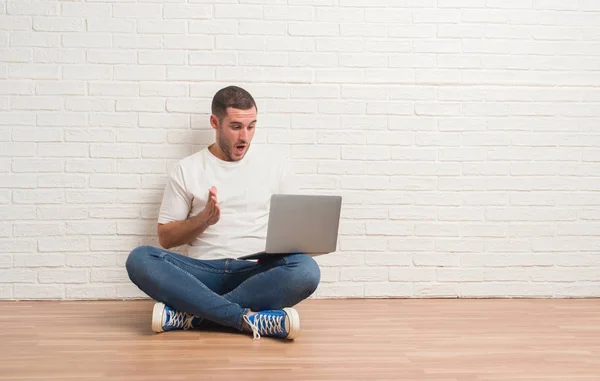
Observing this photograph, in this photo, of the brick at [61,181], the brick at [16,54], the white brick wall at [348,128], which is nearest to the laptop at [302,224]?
the white brick wall at [348,128]

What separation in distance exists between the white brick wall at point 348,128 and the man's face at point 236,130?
38 cm

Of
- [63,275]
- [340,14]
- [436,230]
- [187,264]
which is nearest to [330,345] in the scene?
[187,264]

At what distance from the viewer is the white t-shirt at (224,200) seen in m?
3.46

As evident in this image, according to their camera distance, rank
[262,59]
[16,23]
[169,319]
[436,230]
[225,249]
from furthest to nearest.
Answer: [436,230] < [262,59] < [16,23] < [225,249] < [169,319]

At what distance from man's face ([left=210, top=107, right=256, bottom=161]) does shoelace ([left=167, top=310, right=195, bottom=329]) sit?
2.73ft

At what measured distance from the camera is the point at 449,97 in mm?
3979

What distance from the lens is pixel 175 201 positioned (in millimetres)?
3479

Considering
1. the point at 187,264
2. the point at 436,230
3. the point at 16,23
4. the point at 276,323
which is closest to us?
the point at 276,323

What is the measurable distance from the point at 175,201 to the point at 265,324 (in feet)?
2.78

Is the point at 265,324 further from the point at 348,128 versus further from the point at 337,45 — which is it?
the point at 337,45

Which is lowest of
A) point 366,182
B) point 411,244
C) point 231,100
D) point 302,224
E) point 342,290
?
point 342,290

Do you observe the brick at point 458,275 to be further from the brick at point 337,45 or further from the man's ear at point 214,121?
the man's ear at point 214,121

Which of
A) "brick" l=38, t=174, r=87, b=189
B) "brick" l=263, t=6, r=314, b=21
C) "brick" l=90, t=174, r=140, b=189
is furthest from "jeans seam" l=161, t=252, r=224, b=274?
"brick" l=263, t=6, r=314, b=21

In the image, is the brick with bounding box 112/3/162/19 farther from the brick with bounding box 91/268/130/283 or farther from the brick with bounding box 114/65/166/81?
the brick with bounding box 91/268/130/283
